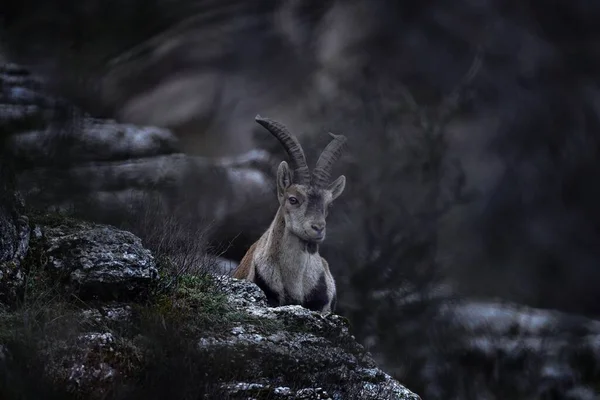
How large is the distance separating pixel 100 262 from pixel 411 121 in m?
13.0

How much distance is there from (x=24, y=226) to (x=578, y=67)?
45.2ft

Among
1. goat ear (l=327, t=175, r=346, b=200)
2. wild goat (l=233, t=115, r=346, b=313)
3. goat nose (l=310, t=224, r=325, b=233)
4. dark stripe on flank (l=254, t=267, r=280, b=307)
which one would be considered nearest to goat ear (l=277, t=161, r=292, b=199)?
wild goat (l=233, t=115, r=346, b=313)

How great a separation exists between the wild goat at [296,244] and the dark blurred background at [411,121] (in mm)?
5739

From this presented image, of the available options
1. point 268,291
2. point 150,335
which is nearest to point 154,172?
point 268,291

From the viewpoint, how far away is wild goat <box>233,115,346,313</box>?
971 centimetres

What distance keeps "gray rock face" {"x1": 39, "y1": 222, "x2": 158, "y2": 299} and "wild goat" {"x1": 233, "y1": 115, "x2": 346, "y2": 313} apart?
8.37ft

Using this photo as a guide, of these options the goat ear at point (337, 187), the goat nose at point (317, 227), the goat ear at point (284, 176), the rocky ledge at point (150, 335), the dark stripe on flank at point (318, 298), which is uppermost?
the goat ear at point (337, 187)

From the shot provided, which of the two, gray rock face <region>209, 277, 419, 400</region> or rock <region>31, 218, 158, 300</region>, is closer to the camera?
gray rock face <region>209, 277, 419, 400</region>

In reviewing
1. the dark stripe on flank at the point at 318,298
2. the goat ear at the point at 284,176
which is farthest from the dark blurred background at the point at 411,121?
the dark stripe on flank at the point at 318,298

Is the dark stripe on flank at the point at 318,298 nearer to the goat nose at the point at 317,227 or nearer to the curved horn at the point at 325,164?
the goat nose at the point at 317,227

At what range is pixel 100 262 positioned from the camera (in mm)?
6930

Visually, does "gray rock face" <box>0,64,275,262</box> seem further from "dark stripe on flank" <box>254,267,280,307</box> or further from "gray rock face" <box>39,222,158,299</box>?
"gray rock face" <box>39,222,158,299</box>

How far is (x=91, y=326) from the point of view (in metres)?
6.40

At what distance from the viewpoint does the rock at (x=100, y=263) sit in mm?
6852
